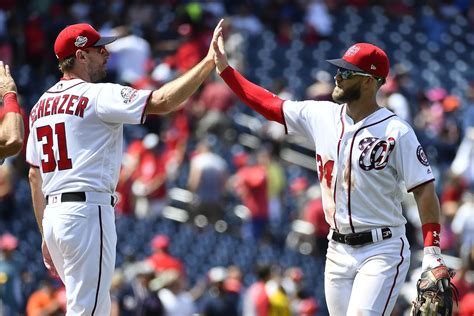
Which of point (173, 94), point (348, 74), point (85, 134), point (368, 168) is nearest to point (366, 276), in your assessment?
point (368, 168)

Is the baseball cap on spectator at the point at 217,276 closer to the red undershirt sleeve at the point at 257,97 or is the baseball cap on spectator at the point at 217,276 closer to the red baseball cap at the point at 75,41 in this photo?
the red undershirt sleeve at the point at 257,97

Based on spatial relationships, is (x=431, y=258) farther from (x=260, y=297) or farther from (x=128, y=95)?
(x=260, y=297)

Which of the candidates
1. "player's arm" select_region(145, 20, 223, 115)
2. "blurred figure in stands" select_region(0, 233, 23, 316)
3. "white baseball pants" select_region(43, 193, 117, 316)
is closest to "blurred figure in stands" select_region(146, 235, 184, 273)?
"blurred figure in stands" select_region(0, 233, 23, 316)

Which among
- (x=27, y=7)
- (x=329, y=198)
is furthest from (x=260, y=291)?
(x=27, y=7)

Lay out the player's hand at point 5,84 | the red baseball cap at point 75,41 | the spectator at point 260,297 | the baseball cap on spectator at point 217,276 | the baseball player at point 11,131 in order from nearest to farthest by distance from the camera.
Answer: the baseball player at point 11,131 → the player's hand at point 5,84 → the red baseball cap at point 75,41 → the spectator at point 260,297 → the baseball cap on spectator at point 217,276

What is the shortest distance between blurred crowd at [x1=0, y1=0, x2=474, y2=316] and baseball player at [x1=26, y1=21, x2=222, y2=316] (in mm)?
5137

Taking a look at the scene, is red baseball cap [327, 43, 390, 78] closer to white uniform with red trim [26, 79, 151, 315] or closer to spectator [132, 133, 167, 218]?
white uniform with red trim [26, 79, 151, 315]

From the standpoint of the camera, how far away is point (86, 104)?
7.08 m

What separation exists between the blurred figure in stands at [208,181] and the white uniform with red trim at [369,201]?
24.9ft

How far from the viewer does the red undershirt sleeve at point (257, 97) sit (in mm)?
7551

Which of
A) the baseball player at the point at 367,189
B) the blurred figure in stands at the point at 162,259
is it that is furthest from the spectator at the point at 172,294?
the baseball player at the point at 367,189

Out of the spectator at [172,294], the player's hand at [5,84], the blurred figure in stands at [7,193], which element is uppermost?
the player's hand at [5,84]

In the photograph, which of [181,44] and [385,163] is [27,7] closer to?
[181,44]

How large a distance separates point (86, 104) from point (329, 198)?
143 centimetres
